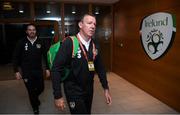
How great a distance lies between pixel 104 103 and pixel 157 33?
1.77 meters

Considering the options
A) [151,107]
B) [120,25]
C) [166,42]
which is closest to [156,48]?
[166,42]

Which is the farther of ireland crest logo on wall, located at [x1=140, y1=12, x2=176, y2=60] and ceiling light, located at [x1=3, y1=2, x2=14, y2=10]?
ceiling light, located at [x1=3, y1=2, x2=14, y2=10]

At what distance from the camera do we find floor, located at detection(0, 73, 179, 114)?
136 inches

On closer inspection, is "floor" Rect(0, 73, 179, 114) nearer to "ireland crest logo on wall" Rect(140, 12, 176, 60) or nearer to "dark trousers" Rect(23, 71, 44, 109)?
"dark trousers" Rect(23, 71, 44, 109)

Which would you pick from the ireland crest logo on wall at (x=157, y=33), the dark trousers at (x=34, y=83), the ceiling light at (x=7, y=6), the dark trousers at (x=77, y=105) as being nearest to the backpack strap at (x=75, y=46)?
the dark trousers at (x=77, y=105)

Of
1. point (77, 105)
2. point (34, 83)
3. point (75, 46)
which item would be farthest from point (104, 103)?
point (75, 46)

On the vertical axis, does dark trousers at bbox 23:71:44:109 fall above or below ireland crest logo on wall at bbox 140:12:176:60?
below

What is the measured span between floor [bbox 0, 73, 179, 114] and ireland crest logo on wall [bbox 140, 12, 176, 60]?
0.95 meters

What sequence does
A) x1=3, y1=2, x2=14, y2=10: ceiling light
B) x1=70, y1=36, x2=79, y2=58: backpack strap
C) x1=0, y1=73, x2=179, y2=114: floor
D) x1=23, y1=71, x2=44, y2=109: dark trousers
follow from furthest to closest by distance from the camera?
x1=3, y1=2, x2=14, y2=10: ceiling light
x1=0, y1=73, x2=179, y2=114: floor
x1=23, y1=71, x2=44, y2=109: dark trousers
x1=70, y1=36, x2=79, y2=58: backpack strap

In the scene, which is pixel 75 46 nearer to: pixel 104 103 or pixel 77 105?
pixel 77 105

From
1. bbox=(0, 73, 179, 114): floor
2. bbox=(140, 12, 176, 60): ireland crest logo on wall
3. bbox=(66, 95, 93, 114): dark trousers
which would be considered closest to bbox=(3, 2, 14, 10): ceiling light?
bbox=(0, 73, 179, 114): floor

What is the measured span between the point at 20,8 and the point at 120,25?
3.02 m

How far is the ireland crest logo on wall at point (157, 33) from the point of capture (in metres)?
3.49

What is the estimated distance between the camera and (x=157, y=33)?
3871mm
